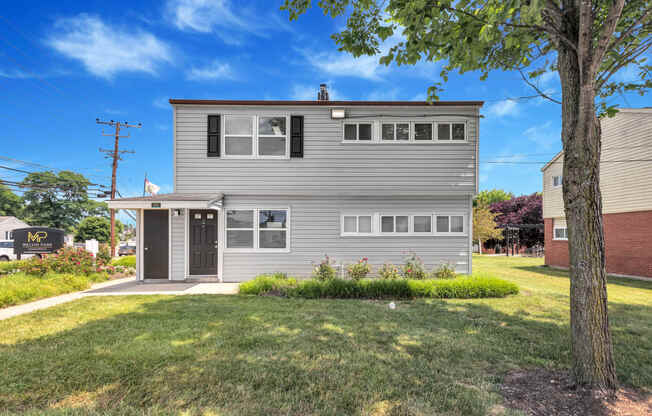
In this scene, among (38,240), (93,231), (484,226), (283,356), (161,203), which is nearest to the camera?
(283,356)

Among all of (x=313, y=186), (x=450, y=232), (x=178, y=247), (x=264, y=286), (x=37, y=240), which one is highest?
(x=313, y=186)

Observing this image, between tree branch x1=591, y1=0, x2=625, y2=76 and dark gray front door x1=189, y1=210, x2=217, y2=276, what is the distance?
907cm

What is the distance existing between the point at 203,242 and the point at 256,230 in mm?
1802

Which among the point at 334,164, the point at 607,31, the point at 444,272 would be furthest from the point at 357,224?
the point at 607,31

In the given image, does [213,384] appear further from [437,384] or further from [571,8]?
[571,8]

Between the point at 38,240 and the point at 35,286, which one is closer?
the point at 35,286

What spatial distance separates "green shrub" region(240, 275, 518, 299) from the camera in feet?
22.3

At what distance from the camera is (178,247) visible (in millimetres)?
8844

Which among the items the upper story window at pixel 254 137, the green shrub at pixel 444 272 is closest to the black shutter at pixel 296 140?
the upper story window at pixel 254 137

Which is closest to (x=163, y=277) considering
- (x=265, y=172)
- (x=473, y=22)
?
(x=265, y=172)

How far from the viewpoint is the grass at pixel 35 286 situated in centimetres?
620

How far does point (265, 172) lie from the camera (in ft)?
29.5

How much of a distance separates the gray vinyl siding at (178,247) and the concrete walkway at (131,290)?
1.20 feet

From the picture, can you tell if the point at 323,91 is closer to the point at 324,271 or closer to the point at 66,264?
the point at 324,271
